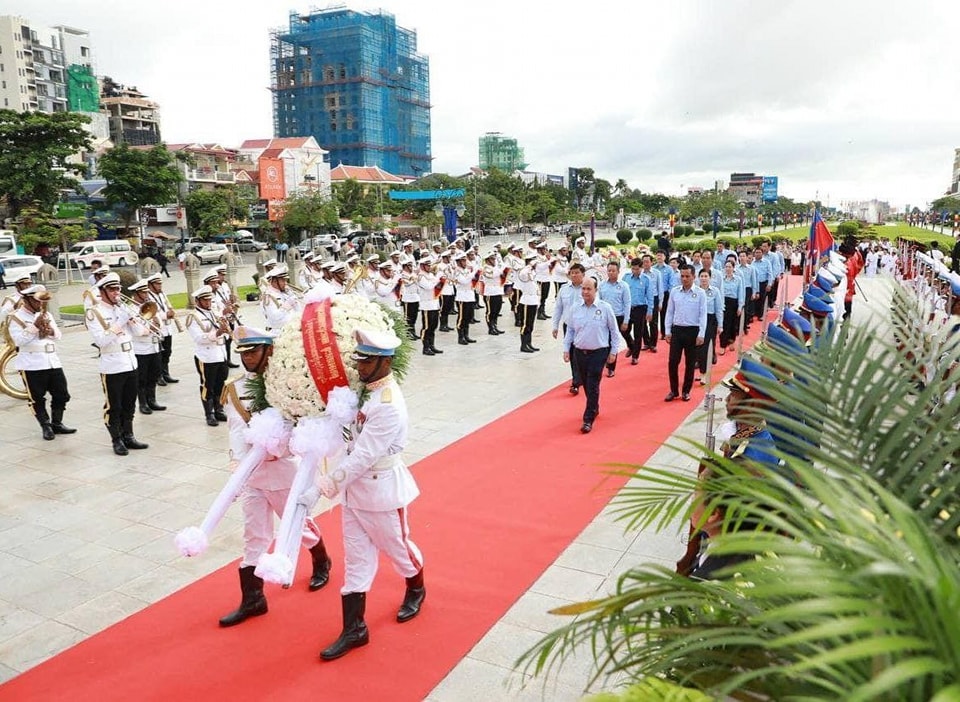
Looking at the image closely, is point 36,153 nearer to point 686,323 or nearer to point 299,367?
point 686,323

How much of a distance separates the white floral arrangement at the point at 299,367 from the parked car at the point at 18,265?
27.2 meters

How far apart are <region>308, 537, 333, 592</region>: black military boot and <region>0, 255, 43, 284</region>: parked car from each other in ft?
88.0

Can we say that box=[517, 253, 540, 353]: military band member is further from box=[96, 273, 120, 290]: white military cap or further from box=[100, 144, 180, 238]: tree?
box=[100, 144, 180, 238]: tree

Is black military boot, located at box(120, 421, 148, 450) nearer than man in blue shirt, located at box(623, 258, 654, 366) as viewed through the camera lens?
Yes

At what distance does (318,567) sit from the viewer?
4.77 m

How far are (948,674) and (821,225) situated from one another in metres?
11.2

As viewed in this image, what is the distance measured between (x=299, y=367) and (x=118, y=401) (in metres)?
4.81

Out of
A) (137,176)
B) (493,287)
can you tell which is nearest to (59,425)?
(493,287)

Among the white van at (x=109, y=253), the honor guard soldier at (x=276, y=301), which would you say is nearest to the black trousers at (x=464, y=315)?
the honor guard soldier at (x=276, y=301)

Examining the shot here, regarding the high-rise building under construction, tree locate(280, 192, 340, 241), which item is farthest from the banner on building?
the high-rise building under construction

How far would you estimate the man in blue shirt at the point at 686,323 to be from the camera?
29.4 feet

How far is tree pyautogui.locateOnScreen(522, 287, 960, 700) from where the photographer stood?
1177 millimetres

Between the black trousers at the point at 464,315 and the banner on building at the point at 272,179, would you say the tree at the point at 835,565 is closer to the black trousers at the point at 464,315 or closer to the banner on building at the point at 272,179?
the black trousers at the point at 464,315

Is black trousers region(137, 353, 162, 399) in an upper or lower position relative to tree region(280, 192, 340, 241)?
lower
